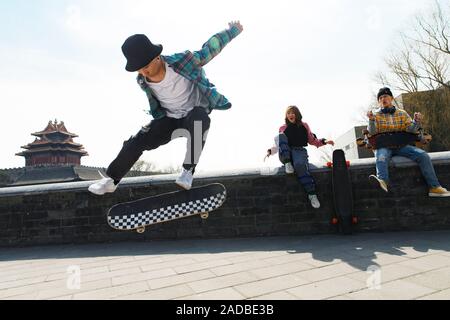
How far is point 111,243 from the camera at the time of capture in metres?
5.55

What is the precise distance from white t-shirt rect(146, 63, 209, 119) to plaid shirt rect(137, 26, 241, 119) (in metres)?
0.04

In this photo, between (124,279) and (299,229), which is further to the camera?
(299,229)

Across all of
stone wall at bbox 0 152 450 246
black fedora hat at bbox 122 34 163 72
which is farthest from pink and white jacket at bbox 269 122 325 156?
black fedora hat at bbox 122 34 163 72

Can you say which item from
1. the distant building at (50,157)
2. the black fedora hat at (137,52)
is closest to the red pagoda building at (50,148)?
the distant building at (50,157)

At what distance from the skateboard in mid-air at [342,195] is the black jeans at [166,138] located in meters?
3.27

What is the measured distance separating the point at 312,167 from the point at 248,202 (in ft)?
4.02

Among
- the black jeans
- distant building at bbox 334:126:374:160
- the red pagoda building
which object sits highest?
the red pagoda building

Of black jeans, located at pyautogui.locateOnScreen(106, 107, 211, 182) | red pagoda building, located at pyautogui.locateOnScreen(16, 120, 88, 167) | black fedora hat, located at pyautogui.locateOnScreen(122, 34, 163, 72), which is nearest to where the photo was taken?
black fedora hat, located at pyautogui.locateOnScreen(122, 34, 163, 72)

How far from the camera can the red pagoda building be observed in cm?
4809

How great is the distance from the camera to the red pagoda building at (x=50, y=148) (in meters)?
48.1

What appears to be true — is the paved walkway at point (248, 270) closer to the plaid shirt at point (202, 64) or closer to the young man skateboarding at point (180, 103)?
the young man skateboarding at point (180, 103)

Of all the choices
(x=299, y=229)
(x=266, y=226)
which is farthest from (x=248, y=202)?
(x=299, y=229)

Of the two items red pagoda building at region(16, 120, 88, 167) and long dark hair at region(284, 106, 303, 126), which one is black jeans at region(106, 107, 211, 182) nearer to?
long dark hair at region(284, 106, 303, 126)
